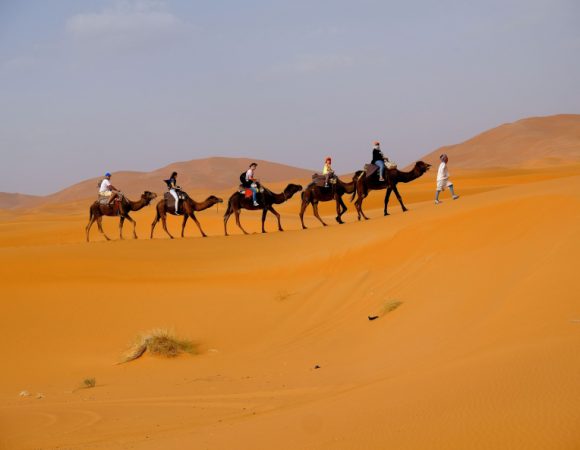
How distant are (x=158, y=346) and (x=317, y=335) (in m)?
3.04

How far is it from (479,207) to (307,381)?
7.47 m

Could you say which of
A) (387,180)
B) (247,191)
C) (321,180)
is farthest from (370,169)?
(247,191)

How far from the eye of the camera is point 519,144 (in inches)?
3639

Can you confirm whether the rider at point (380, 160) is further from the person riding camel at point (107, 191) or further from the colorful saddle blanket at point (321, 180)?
the person riding camel at point (107, 191)

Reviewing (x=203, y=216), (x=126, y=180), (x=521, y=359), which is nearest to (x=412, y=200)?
(x=203, y=216)

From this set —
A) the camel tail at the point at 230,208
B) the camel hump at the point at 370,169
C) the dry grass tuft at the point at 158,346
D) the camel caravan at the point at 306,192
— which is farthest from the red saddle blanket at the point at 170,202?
the dry grass tuft at the point at 158,346

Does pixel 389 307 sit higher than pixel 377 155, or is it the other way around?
pixel 377 155

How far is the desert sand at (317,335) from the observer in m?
6.75

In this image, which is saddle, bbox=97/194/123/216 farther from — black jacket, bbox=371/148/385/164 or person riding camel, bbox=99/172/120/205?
black jacket, bbox=371/148/385/164

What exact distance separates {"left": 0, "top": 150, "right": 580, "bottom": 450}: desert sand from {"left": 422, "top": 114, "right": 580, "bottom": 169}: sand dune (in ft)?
201

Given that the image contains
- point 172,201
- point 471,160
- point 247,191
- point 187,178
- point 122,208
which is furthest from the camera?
point 187,178

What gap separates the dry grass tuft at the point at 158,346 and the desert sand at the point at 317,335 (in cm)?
23

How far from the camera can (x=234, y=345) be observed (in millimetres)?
15219

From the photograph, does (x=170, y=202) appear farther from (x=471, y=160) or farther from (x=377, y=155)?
(x=471, y=160)
